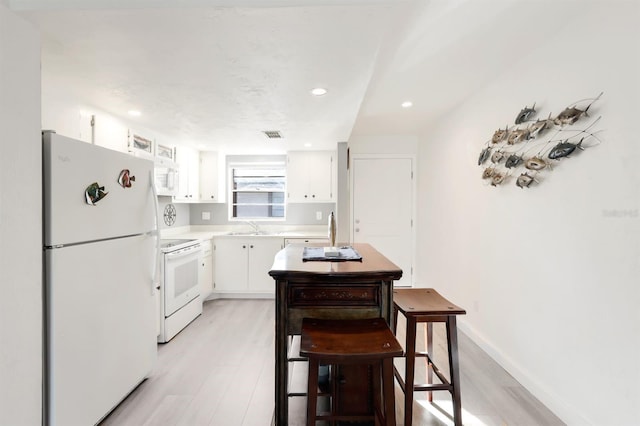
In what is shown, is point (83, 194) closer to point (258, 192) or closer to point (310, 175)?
point (310, 175)

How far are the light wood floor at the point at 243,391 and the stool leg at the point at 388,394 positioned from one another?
2.07 ft

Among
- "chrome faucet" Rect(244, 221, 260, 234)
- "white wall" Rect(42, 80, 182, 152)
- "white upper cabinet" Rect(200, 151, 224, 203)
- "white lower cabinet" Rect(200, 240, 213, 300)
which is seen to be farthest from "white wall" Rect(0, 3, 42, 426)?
"chrome faucet" Rect(244, 221, 260, 234)

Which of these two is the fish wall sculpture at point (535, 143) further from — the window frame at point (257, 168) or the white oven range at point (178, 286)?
the white oven range at point (178, 286)

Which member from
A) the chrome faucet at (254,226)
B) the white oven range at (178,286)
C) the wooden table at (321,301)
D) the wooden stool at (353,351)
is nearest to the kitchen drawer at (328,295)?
the wooden table at (321,301)

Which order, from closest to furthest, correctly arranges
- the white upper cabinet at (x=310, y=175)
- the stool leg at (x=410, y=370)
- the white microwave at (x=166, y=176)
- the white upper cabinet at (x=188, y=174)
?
the stool leg at (x=410, y=370), the white microwave at (x=166, y=176), the white upper cabinet at (x=188, y=174), the white upper cabinet at (x=310, y=175)

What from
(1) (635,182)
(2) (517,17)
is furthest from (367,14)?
(1) (635,182)

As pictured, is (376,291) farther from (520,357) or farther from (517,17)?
(517,17)

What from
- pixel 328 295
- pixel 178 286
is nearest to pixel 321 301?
pixel 328 295

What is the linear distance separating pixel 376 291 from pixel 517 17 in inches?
68.9

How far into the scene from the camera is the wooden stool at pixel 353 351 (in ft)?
4.00

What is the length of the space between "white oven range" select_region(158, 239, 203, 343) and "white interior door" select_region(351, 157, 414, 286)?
88.5 inches

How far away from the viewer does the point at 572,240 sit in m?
1.75

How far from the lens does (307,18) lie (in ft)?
4.53

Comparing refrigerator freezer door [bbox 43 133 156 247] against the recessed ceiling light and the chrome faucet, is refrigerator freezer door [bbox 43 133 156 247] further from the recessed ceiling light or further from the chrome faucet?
the chrome faucet
